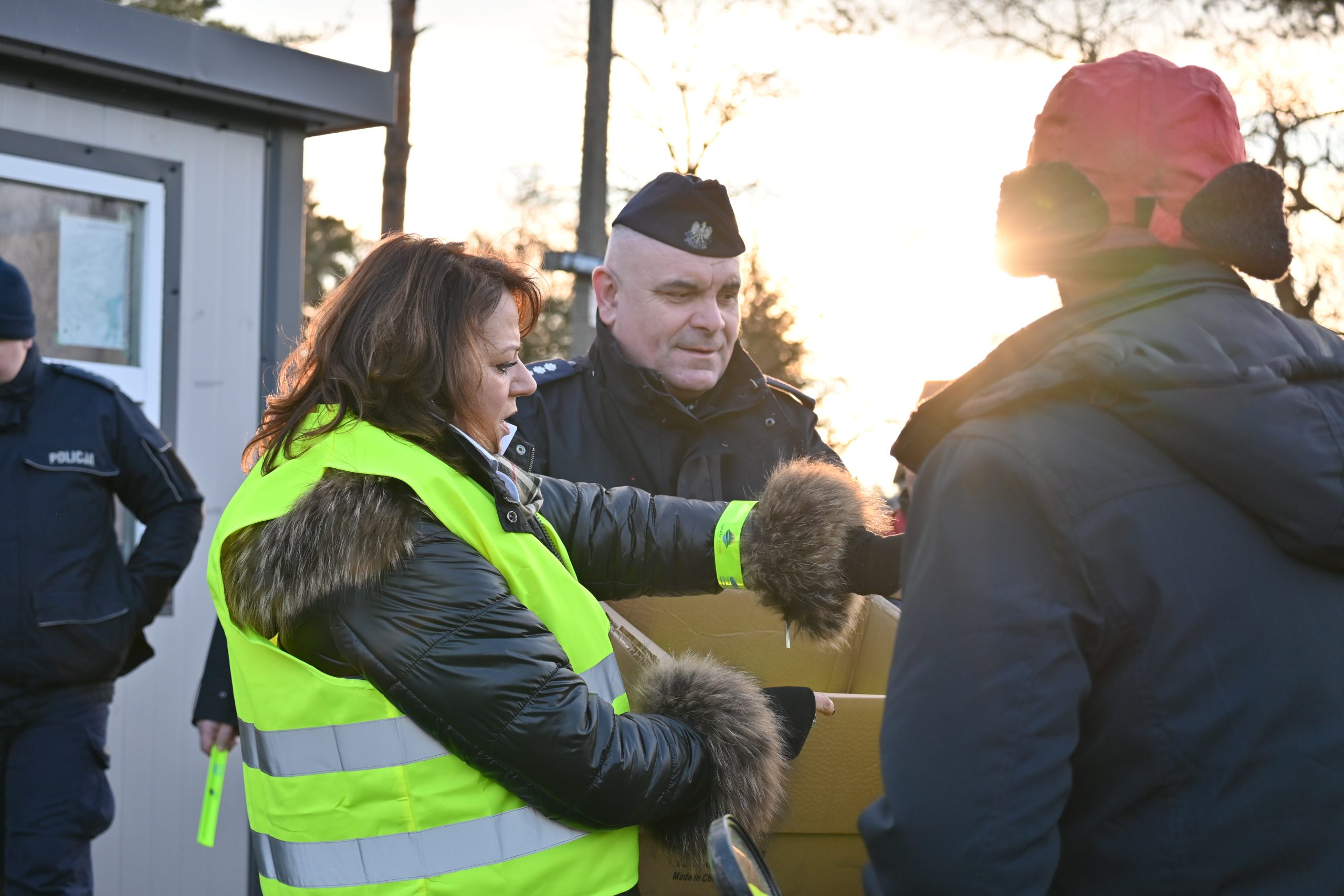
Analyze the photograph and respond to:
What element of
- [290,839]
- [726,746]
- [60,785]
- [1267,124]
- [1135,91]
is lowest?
[60,785]

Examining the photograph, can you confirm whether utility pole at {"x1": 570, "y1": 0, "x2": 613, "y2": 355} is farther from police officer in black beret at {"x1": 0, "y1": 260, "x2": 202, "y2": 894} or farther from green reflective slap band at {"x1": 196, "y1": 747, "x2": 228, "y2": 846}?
green reflective slap band at {"x1": 196, "y1": 747, "x2": 228, "y2": 846}

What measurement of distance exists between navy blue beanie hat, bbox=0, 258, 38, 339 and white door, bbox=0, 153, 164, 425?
0.60 meters

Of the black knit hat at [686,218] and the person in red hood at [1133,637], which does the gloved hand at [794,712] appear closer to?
the person in red hood at [1133,637]

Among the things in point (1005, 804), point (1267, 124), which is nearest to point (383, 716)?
point (1005, 804)

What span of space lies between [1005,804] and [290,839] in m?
1.08

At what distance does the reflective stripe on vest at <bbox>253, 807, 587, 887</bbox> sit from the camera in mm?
1710

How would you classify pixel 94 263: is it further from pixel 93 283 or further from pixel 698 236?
pixel 698 236

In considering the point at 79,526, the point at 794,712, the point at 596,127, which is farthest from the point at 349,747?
the point at 596,127

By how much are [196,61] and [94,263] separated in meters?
0.81

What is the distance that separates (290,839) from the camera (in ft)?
5.86

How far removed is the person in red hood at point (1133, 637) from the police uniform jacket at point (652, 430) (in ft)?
5.62

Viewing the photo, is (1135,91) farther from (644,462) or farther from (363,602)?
(644,462)

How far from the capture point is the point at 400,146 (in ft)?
36.8

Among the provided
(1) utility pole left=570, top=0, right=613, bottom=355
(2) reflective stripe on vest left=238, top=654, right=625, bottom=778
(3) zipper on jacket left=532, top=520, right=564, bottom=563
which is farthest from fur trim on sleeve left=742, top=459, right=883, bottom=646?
(1) utility pole left=570, top=0, right=613, bottom=355
